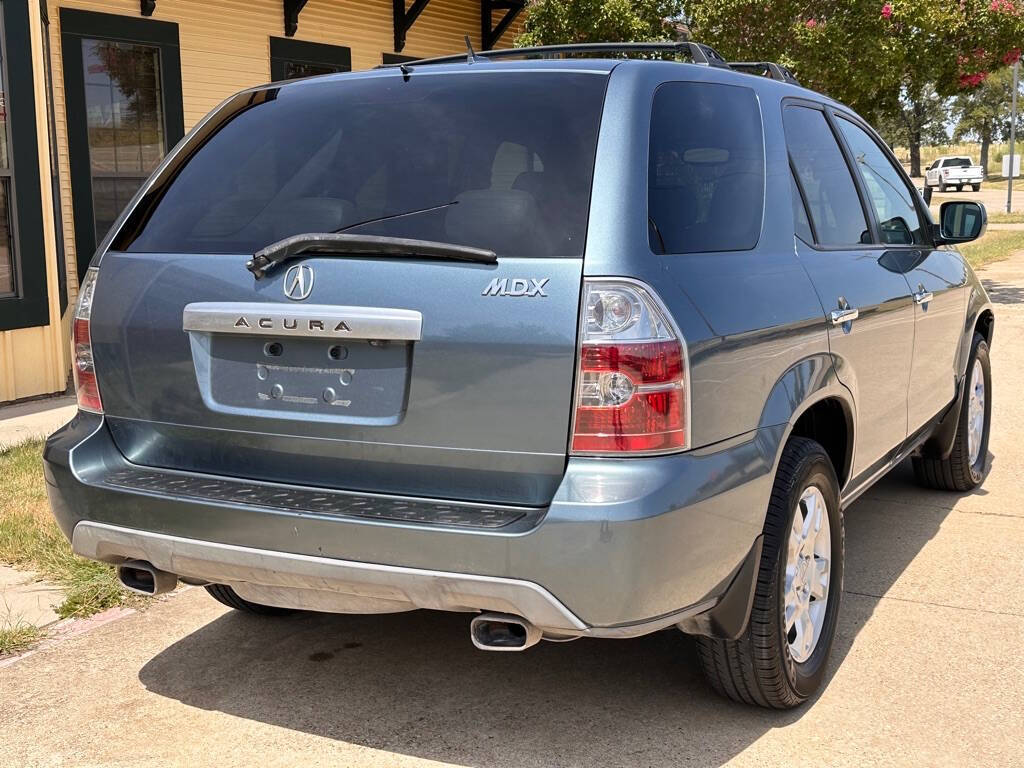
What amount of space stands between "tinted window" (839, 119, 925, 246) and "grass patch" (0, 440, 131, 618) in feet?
10.7

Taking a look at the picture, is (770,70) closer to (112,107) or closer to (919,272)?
(919,272)

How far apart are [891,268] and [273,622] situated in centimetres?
267

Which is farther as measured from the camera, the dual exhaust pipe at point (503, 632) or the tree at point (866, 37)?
the tree at point (866, 37)

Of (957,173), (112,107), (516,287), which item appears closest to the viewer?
(516,287)

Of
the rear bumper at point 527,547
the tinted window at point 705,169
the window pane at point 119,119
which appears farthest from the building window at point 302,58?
the rear bumper at point 527,547

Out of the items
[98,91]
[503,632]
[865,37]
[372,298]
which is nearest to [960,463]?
[503,632]

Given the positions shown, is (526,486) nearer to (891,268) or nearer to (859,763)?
(859,763)

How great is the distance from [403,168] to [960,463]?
3.78 metres

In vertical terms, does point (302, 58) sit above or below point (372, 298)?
above

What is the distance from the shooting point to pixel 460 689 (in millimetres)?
3807

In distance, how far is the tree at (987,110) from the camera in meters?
74.8

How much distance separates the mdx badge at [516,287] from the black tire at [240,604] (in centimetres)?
182

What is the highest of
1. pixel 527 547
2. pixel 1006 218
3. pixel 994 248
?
pixel 527 547

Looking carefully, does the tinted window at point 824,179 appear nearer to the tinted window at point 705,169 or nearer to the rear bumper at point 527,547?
the tinted window at point 705,169
